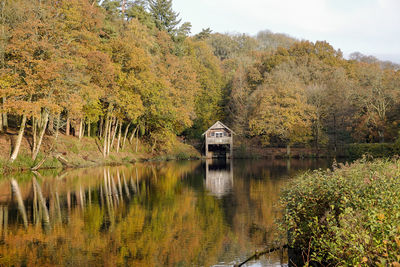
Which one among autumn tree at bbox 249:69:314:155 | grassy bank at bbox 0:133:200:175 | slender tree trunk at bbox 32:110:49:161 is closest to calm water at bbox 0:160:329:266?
grassy bank at bbox 0:133:200:175

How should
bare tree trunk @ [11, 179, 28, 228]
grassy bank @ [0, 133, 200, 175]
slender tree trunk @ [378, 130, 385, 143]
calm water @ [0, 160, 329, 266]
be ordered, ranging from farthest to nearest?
1. slender tree trunk @ [378, 130, 385, 143]
2. grassy bank @ [0, 133, 200, 175]
3. bare tree trunk @ [11, 179, 28, 228]
4. calm water @ [0, 160, 329, 266]

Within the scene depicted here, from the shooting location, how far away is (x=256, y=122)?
5409 cm

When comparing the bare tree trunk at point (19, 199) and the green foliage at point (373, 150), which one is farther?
the green foliage at point (373, 150)

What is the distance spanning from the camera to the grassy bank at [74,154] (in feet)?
102

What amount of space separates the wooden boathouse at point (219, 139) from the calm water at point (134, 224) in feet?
101

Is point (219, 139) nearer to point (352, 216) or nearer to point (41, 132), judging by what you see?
point (41, 132)

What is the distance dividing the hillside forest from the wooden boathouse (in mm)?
3372

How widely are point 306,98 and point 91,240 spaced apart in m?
47.3

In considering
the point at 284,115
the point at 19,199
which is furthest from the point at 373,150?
the point at 19,199

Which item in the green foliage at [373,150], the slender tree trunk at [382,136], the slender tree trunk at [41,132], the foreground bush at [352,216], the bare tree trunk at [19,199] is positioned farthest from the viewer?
the slender tree trunk at [382,136]

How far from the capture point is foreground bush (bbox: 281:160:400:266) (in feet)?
19.5

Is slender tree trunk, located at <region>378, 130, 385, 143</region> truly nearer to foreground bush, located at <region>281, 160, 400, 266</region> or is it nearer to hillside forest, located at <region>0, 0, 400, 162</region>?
hillside forest, located at <region>0, 0, 400, 162</region>

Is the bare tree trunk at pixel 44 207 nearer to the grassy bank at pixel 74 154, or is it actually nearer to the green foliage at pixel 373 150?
the grassy bank at pixel 74 154

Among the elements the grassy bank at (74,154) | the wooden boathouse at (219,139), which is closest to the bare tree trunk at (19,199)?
the grassy bank at (74,154)
